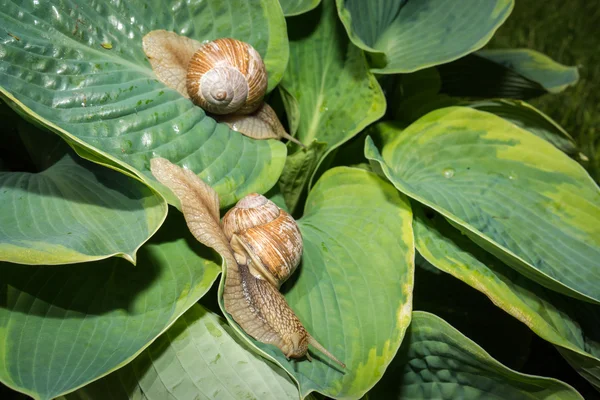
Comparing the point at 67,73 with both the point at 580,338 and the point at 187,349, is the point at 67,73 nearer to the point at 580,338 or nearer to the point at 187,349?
the point at 187,349

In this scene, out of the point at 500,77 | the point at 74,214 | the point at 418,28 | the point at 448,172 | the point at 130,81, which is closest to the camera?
the point at 74,214

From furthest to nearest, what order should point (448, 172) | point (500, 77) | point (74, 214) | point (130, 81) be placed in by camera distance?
1. point (500, 77)
2. point (448, 172)
3. point (130, 81)
4. point (74, 214)

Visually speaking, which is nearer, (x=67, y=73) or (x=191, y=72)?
(x=67, y=73)

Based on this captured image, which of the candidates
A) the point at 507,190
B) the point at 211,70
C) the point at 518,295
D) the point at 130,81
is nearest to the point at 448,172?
the point at 507,190

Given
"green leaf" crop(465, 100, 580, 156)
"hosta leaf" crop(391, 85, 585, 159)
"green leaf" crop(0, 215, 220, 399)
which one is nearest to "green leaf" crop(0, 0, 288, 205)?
"green leaf" crop(0, 215, 220, 399)

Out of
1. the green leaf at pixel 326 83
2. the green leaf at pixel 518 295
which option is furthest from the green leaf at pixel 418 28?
the green leaf at pixel 518 295

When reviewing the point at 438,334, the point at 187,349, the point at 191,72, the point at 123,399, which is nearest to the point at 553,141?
the point at 438,334

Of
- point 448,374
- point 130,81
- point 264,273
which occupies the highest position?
point 130,81

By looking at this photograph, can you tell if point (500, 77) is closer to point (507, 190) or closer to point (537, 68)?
point (537, 68)
